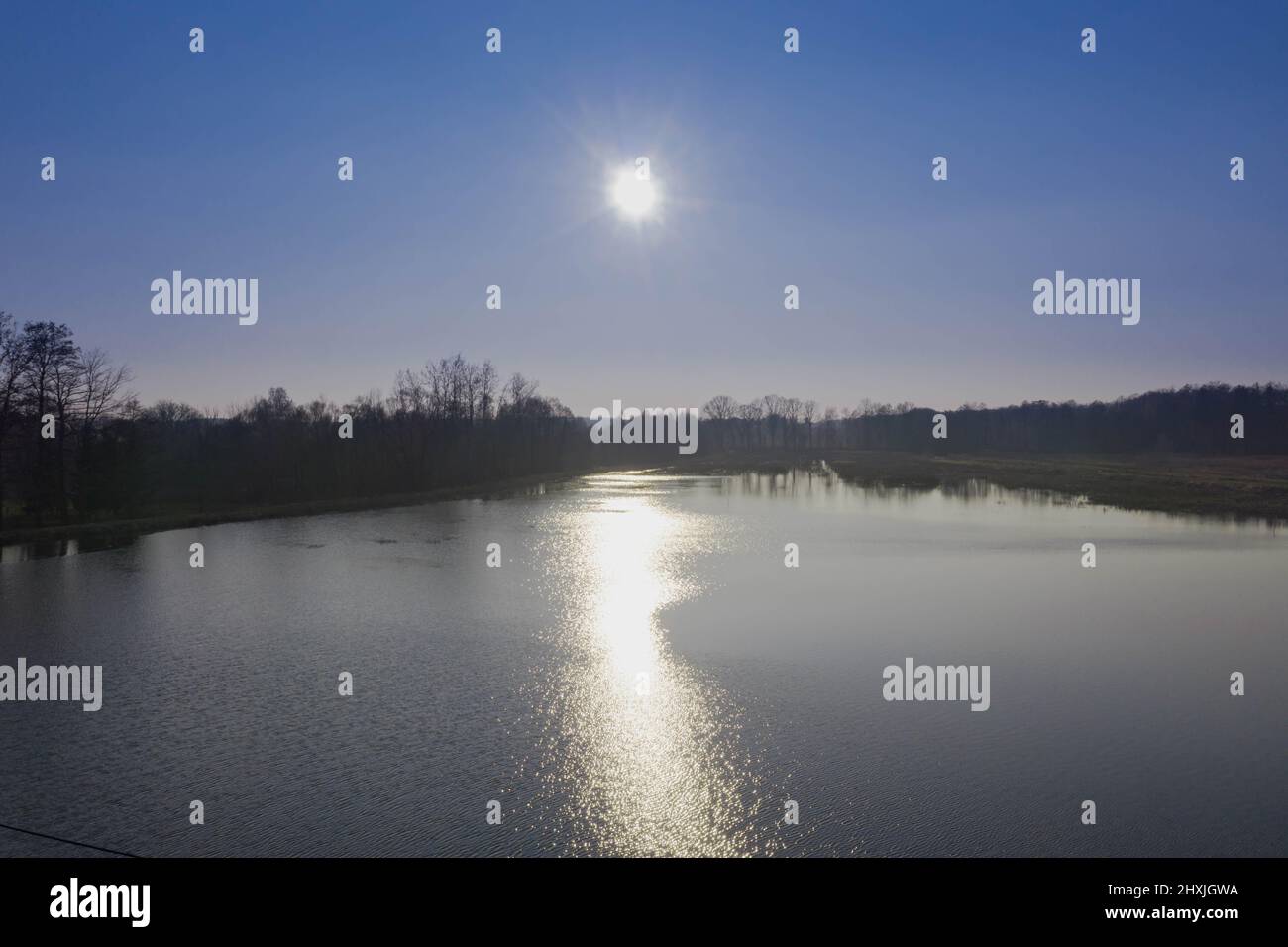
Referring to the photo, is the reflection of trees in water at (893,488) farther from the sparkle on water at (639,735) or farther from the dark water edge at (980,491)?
the sparkle on water at (639,735)

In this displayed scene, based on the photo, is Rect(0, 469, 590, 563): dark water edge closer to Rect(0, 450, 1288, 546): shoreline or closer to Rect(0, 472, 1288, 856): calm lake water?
Rect(0, 450, 1288, 546): shoreline

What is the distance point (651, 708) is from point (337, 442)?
43.5m

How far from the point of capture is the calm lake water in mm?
7473

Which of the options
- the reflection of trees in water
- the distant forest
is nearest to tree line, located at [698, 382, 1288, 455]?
the distant forest

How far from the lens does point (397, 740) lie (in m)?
9.61

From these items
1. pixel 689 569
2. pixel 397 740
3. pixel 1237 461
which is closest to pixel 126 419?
pixel 689 569

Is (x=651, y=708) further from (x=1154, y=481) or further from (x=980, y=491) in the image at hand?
(x=1154, y=481)

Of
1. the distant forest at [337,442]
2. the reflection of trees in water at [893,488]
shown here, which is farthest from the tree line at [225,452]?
the reflection of trees in water at [893,488]

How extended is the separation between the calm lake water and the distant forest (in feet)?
39.7

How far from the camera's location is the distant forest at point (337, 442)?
34.0 metres

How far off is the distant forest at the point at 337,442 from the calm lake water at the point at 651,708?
12.1m
